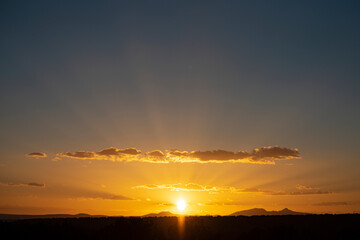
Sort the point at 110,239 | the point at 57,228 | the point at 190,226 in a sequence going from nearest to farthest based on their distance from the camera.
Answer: the point at 110,239
the point at 57,228
the point at 190,226

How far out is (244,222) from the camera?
101m

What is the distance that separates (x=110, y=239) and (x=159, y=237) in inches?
335

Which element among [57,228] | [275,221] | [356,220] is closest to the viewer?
[57,228]

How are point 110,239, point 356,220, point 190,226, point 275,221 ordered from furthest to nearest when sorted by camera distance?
point 275,221 < point 356,220 < point 190,226 < point 110,239

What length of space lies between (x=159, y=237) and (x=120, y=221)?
8.64 m

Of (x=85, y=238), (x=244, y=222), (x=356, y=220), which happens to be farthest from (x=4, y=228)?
(x=356, y=220)

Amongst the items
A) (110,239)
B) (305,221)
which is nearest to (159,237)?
(110,239)

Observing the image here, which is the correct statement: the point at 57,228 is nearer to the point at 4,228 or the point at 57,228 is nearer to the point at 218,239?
the point at 4,228

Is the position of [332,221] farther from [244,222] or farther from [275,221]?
[244,222]

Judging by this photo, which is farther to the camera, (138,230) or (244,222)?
(244,222)

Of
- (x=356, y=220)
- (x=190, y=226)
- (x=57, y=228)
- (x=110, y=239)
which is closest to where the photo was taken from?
(x=110, y=239)

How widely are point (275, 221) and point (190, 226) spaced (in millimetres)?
26731

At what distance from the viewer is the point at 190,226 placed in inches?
3174

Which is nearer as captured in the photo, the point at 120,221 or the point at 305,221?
the point at 120,221
